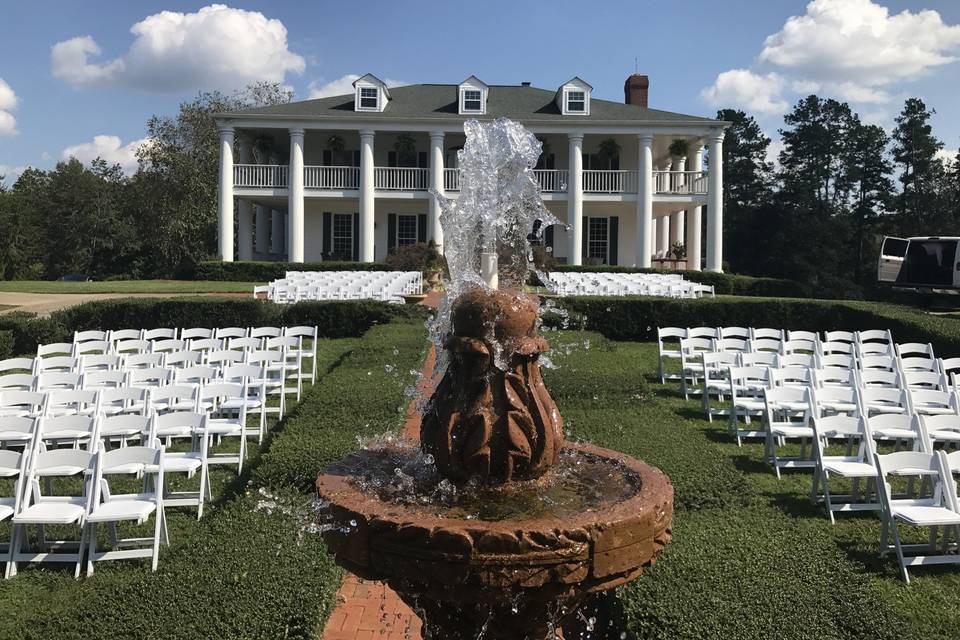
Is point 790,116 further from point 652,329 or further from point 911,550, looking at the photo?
point 911,550

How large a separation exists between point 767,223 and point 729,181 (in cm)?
774

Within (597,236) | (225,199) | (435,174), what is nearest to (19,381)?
(225,199)

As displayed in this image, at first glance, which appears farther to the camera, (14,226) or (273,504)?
(14,226)

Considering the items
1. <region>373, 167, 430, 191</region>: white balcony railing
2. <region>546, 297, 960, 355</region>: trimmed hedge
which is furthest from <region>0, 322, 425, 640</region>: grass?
<region>373, 167, 430, 191</region>: white balcony railing

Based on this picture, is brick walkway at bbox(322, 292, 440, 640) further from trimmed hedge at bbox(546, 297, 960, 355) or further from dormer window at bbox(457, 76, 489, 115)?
dormer window at bbox(457, 76, 489, 115)

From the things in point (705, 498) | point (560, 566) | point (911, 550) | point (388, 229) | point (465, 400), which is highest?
point (388, 229)

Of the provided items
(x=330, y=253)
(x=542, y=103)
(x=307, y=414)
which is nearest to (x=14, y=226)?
(x=330, y=253)

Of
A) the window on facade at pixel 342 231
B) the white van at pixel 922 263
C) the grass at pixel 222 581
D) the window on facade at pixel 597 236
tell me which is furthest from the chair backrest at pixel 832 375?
the window on facade at pixel 342 231

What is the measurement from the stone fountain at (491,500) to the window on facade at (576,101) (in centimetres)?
3399

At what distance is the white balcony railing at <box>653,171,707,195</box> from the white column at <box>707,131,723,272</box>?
2.71 ft

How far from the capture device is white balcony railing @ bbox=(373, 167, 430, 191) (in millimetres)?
36438

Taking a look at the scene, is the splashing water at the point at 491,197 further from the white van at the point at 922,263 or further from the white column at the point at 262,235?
the white column at the point at 262,235

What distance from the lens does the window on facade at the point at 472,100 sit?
3666 centimetres

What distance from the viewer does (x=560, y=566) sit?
2910mm
